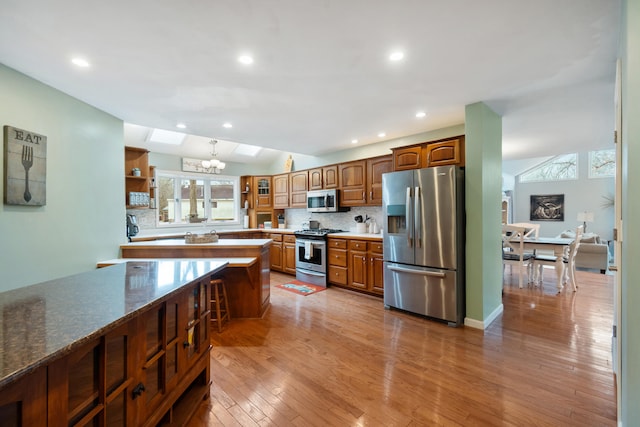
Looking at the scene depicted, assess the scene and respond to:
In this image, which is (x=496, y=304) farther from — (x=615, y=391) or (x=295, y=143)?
(x=295, y=143)

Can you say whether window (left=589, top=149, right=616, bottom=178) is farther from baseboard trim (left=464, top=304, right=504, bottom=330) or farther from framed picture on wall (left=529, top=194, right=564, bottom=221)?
baseboard trim (left=464, top=304, right=504, bottom=330)

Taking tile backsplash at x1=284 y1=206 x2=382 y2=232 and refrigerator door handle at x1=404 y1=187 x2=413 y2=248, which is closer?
refrigerator door handle at x1=404 y1=187 x2=413 y2=248

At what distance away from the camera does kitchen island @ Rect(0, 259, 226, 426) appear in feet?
2.67

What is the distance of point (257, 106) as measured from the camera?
320 centimetres

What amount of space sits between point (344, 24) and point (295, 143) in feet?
10.9

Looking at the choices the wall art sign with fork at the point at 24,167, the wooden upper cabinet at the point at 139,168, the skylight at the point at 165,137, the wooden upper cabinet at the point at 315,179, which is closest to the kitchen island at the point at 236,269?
the wall art sign with fork at the point at 24,167

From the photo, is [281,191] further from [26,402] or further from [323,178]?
[26,402]

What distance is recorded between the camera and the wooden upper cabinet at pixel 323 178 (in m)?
5.43

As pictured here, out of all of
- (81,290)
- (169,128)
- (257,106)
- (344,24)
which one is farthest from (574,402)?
(169,128)

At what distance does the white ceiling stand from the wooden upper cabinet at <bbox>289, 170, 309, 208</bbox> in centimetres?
237

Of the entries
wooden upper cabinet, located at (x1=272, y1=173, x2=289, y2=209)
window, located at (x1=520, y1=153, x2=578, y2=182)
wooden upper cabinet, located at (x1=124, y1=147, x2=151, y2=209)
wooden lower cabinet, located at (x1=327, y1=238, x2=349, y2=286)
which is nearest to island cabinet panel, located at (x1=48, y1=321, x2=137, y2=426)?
wooden lower cabinet, located at (x1=327, y1=238, x2=349, y2=286)

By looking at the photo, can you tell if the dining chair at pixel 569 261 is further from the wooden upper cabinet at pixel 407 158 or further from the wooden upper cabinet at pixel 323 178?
the wooden upper cabinet at pixel 323 178

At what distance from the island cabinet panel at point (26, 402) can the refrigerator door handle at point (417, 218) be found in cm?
330

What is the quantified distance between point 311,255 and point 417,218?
233 centimetres
